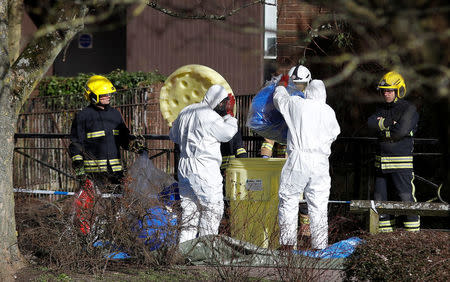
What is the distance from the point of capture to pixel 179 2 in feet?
52.9

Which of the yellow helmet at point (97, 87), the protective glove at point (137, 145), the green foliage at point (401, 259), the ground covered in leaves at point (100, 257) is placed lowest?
the ground covered in leaves at point (100, 257)

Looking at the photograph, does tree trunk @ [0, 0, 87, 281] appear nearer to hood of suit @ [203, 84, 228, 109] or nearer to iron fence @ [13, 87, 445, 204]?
hood of suit @ [203, 84, 228, 109]

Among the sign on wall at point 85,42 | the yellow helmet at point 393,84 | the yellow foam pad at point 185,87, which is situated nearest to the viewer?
the yellow helmet at point 393,84

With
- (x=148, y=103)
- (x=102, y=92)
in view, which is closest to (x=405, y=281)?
(x=102, y=92)

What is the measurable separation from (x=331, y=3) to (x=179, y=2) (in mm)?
14061

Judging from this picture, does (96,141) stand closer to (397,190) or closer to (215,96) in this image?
(215,96)

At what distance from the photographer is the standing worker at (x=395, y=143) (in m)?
7.32

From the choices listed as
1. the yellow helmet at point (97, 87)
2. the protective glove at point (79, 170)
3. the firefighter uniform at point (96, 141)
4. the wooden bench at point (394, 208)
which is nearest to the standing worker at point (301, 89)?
the wooden bench at point (394, 208)

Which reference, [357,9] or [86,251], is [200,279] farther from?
[357,9]

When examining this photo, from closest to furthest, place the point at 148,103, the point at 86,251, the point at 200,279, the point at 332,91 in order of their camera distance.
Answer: the point at 200,279 → the point at 86,251 → the point at 332,91 → the point at 148,103

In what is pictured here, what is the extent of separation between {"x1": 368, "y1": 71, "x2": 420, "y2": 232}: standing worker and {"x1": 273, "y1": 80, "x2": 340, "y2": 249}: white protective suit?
897 millimetres

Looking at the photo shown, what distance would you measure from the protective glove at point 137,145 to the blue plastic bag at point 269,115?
1.24m

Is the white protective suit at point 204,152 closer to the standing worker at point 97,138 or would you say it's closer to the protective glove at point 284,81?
the protective glove at point 284,81

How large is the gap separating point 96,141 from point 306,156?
236 centimetres
